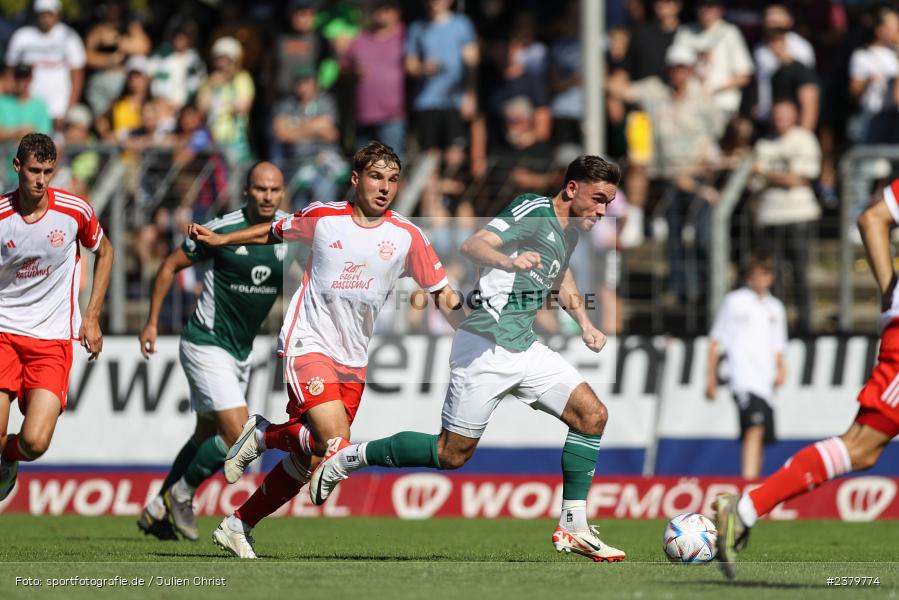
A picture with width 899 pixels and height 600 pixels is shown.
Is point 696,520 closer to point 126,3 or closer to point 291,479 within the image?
point 291,479

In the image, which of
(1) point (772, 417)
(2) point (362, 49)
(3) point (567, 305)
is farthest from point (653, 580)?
(2) point (362, 49)

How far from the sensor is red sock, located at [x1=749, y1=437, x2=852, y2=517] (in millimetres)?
8391

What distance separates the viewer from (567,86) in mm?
19531

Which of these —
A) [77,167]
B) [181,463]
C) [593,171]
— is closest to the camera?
[593,171]

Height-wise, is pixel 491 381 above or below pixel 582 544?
above

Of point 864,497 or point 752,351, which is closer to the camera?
point 864,497

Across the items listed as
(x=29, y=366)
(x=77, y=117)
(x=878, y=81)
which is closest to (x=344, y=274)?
(x=29, y=366)

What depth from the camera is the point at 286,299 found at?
56.4 feet

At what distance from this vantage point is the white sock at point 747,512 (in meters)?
8.27

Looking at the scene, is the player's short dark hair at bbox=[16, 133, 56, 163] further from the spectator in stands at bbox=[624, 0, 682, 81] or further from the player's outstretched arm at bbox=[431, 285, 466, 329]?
the spectator in stands at bbox=[624, 0, 682, 81]

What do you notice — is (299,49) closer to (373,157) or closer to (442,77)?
(442,77)

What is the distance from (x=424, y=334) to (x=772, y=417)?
3825 millimetres

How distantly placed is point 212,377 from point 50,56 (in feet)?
27.7

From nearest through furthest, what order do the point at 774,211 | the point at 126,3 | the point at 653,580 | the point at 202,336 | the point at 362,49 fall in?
1. the point at 653,580
2. the point at 202,336
3. the point at 774,211
4. the point at 362,49
5. the point at 126,3
